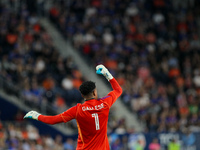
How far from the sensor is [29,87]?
16.8 m

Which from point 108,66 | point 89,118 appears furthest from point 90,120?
point 108,66

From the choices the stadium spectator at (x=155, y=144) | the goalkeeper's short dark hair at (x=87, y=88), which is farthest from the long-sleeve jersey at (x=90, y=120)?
the stadium spectator at (x=155, y=144)

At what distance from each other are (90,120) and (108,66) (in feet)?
45.2

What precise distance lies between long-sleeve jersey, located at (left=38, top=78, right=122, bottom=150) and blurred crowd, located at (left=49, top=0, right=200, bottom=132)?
11.5 metres

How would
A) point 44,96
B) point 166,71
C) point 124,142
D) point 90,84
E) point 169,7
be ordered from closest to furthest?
point 90,84 < point 124,142 < point 44,96 < point 166,71 < point 169,7

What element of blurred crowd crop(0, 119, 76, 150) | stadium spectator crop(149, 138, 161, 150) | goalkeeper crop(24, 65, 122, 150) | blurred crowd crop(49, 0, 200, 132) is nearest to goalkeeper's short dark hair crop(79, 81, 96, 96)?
goalkeeper crop(24, 65, 122, 150)

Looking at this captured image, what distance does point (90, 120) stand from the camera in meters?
5.73

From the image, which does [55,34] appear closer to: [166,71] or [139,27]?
[139,27]

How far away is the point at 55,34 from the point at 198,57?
274 inches

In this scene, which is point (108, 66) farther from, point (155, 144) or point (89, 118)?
point (89, 118)

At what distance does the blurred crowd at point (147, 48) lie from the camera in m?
18.5

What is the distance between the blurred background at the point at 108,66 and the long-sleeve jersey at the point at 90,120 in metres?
8.59

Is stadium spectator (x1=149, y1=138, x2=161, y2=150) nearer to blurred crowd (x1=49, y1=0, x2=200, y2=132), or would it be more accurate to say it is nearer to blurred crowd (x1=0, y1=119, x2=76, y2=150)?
blurred crowd (x1=49, y1=0, x2=200, y2=132)

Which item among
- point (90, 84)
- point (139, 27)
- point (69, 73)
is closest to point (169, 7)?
point (139, 27)
